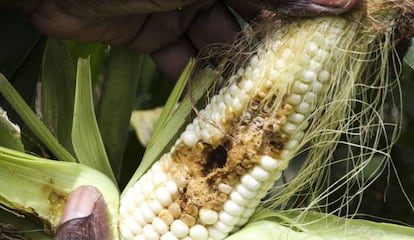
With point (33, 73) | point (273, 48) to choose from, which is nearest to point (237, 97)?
point (273, 48)

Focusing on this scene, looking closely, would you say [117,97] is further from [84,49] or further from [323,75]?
[323,75]

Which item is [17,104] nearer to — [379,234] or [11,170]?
[11,170]

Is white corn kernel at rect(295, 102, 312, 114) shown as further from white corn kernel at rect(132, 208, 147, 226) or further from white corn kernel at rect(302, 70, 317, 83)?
white corn kernel at rect(132, 208, 147, 226)

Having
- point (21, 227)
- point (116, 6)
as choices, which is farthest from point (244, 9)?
point (21, 227)

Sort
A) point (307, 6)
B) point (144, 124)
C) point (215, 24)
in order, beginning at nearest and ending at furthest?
point (307, 6), point (215, 24), point (144, 124)

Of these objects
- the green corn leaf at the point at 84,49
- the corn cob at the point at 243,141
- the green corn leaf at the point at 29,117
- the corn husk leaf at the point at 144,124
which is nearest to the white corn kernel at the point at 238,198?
the corn cob at the point at 243,141

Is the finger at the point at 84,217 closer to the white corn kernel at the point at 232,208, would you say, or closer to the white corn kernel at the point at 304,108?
the white corn kernel at the point at 232,208
